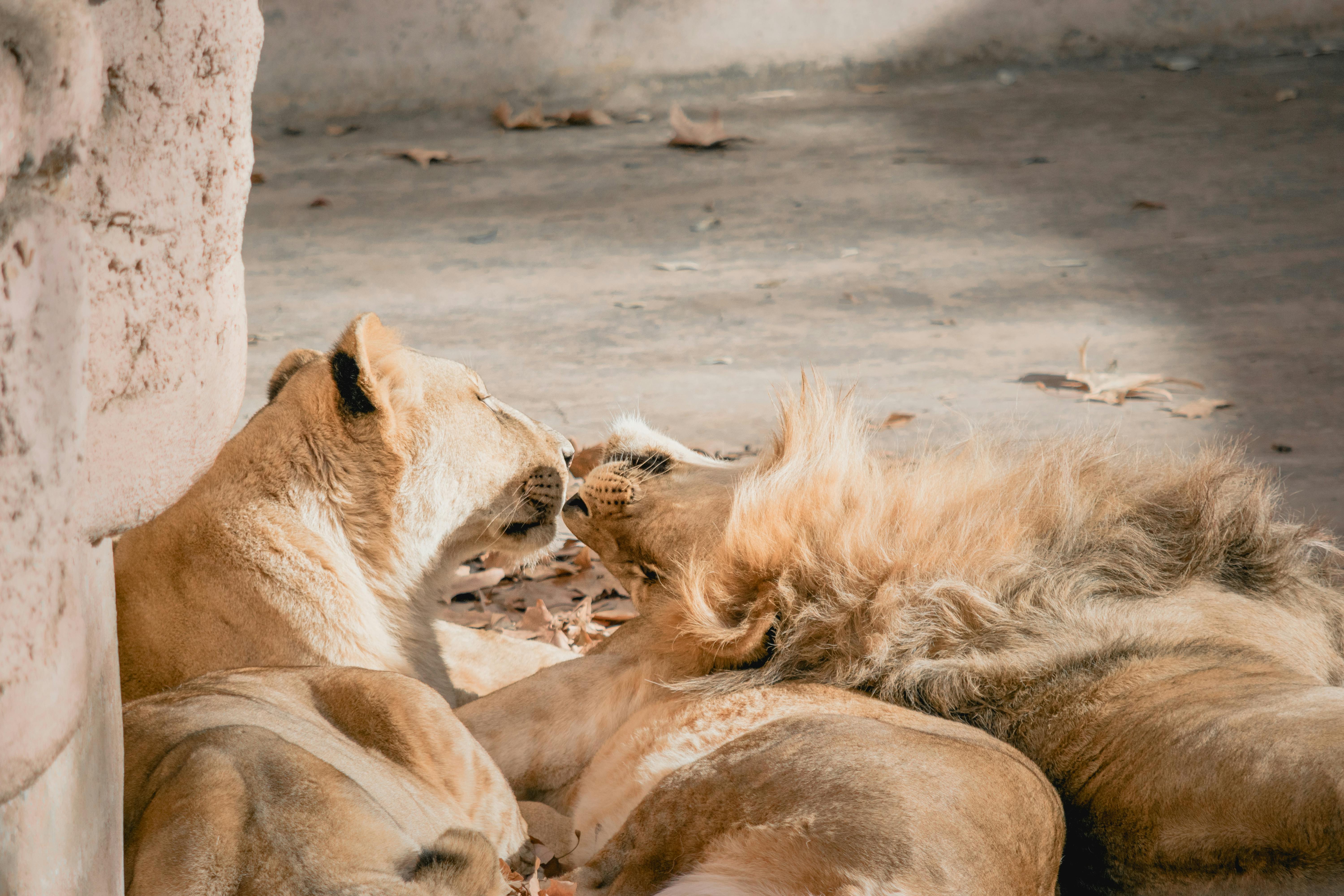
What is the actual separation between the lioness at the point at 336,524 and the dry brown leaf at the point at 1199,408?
3295mm

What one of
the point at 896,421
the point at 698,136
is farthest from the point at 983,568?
the point at 698,136

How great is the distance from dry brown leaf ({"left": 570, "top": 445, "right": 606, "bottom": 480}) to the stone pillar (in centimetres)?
241

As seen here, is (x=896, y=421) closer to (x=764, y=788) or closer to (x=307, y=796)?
(x=764, y=788)

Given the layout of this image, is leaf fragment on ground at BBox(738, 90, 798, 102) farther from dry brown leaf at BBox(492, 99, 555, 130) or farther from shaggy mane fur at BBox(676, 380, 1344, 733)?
shaggy mane fur at BBox(676, 380, 1344, 733)

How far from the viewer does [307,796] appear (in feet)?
6.55

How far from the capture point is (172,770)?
81.0 inches

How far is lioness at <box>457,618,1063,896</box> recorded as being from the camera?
200 cm

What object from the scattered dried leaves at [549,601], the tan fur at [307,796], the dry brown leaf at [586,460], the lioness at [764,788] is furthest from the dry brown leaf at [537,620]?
the tan fur at [307,796]

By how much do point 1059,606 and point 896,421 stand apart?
316 centimetres

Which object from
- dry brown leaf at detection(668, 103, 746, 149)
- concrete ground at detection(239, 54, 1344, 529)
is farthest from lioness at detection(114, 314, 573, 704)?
dry brown leaf at detection(668, 103, 746, 149)

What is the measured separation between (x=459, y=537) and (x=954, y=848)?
199 centimetres

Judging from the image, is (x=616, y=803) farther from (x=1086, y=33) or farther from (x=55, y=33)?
(x=1086, y=33)

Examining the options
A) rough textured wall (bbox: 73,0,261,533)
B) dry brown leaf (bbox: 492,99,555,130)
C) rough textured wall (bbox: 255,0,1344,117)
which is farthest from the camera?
rough textured wall (bbox: 255,0,1344,117)

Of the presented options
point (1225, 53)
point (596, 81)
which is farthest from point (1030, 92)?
point (596, 81)
